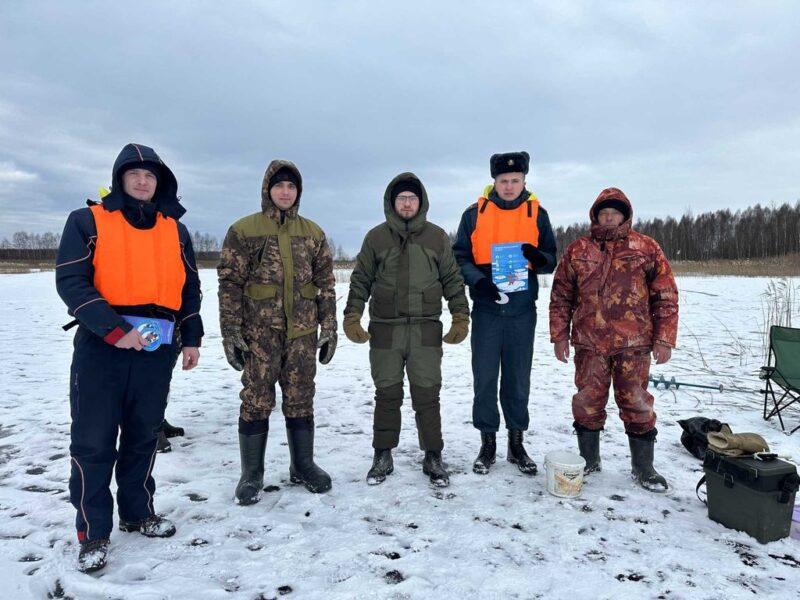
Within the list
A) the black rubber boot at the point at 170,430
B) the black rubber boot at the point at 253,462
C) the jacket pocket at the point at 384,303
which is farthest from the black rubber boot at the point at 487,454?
the black rubber boot at the point at 170,430

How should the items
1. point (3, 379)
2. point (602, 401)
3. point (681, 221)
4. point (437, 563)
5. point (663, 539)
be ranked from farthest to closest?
point (681, 221) → point (3, 379) → point (602, 401) → point (663, 539) → point (437, 563)

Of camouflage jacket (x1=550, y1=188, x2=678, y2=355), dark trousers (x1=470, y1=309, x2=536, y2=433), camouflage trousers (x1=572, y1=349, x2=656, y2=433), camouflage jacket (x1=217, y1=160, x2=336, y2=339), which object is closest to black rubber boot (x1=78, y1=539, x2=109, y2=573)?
camouflage jacket (x1=217, y1=160, x2=336, y2=339)

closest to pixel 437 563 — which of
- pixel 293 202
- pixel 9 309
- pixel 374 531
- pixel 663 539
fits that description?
pixel 374 531

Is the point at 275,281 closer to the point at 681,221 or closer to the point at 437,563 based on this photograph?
the point at 437,563

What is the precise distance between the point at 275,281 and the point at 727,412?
16.8 feet

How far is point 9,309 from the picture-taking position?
13461mm

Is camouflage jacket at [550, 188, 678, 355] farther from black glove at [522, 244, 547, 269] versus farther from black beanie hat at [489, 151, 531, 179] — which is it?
black beanie hat at [489, 151, 531, 179]

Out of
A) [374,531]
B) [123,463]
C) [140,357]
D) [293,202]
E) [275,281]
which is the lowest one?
[374,531]

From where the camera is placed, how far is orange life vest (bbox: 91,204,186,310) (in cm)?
267

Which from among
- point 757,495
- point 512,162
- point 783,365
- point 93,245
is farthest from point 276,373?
point 783,365

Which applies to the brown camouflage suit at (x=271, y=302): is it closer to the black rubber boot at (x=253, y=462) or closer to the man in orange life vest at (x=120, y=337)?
the black rubber boot at (x=253, y=462)

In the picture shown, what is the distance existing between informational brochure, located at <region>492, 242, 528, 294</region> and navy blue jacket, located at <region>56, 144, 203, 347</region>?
91.8 inches

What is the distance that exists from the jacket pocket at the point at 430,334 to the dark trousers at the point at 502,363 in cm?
31

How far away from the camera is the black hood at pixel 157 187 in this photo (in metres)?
2.72
